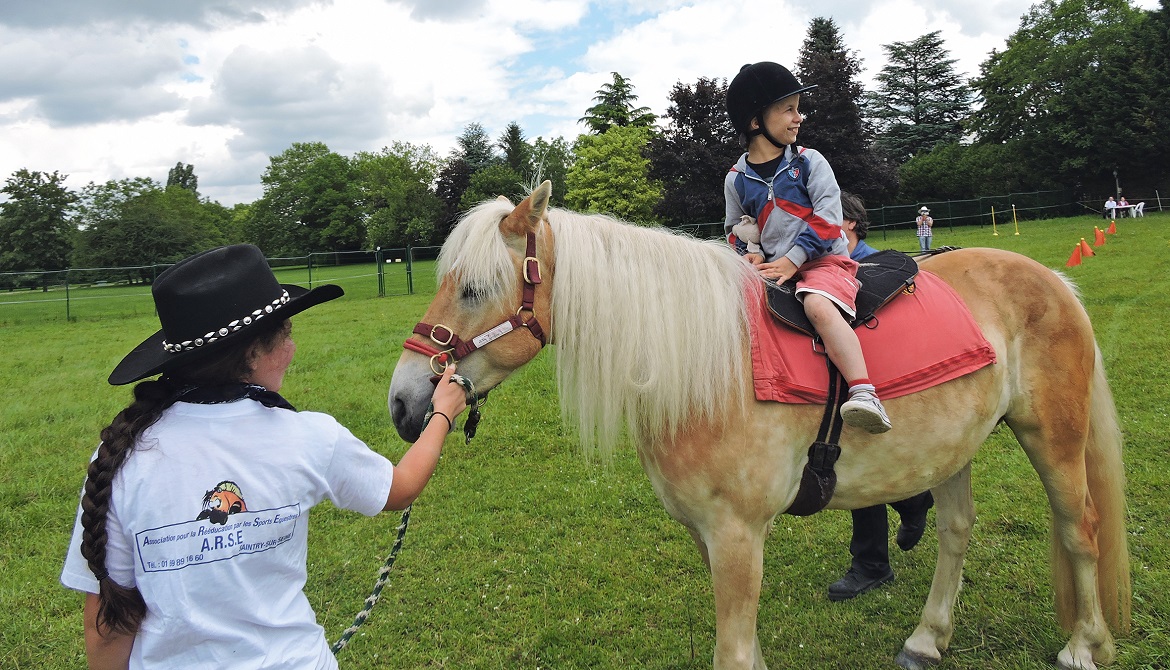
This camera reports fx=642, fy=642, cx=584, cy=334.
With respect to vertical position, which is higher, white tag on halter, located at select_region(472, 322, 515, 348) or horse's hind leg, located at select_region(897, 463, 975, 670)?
white tag on halter, located at select_region(472, 322, 515, 348)

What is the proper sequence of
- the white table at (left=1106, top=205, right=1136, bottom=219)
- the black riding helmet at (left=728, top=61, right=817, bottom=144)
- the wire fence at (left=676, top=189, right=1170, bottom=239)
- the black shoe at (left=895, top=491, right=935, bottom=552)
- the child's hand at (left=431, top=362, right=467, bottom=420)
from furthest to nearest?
1. the wire fence at (left=676, top=189, right=1170, bottom=239)
2. the white table at (left=1106, top=205, right=1136, bottom=219)
3. the black shoe at (left=895, top=491, right=935, bottom=552)
4. the black riding helmet at (left=728, top=61, right=817, bottom=144)
5. the child's hand at (left=431, top=362, right=467, bottom=420)

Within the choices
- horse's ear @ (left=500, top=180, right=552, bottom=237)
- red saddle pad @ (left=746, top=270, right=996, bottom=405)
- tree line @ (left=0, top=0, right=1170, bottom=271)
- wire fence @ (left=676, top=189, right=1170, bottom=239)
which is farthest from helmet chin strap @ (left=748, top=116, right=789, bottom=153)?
wire fence @ (left=676, top=189, right=1170, bottom=239)

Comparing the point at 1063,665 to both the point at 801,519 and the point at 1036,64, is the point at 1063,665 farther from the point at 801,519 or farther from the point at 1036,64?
the point at 1036,64

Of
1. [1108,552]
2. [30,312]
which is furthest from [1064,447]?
[30,312]

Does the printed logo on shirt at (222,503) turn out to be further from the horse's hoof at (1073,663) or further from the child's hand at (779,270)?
the horse's hoof at (1073,663)

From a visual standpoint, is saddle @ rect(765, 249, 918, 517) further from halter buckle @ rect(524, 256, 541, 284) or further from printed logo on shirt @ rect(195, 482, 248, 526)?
printed logo on shirt @ rect(195, 482, 248, 526)

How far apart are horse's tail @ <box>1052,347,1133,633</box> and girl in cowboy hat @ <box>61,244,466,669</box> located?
3.61 meters

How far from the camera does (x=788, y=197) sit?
2.86 meters

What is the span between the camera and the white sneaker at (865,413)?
235 centimetres

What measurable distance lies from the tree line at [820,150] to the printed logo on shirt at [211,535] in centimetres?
2676

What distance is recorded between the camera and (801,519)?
511 centimetres

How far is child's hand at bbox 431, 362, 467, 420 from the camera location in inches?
82.9

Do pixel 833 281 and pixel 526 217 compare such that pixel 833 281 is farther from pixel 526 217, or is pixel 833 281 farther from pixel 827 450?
pixel 526 217

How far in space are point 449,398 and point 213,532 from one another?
0.81m
